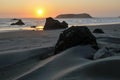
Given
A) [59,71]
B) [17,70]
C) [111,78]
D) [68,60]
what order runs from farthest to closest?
1. [17,70]
2. [68,60]
3. [59,71]
4. [111,78]

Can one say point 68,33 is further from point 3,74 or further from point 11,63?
point 3,74

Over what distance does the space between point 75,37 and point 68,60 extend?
1.83 m

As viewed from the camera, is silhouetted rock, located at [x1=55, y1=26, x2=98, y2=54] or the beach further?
silhouetted rock, located at [x1=55, y1=26, x2=98, y2=54]

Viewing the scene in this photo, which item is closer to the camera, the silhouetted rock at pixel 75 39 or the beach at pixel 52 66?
the beach at pixel 52 66

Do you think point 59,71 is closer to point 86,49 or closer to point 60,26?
point 86,49

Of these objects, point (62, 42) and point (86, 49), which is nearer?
point (86, 49)

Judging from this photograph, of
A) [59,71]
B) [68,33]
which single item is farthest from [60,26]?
[59,71]

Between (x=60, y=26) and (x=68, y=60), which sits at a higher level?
(x=68, y=60)

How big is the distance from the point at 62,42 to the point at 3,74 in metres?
2.36

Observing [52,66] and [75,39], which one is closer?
[52,66]

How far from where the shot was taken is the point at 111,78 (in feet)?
18.3

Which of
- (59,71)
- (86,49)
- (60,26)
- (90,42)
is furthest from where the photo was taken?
(60,26)

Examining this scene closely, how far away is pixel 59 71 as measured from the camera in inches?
263

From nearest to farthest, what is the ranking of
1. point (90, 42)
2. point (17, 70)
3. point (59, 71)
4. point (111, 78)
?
point (111, 78) → point (59, 71) → point (17, 70) → point (90, 42)
